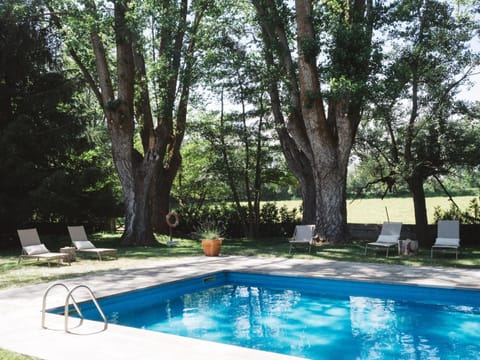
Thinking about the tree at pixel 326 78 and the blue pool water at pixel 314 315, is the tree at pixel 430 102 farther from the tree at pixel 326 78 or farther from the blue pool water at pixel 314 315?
the blue pool water at pixel 314 315

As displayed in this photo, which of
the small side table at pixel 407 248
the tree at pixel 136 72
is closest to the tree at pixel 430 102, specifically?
the small side table at pixel 407 248

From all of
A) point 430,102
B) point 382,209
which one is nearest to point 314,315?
point 430,102

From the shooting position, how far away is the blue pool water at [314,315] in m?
6.34

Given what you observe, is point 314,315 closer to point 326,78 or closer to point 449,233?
point 449,233

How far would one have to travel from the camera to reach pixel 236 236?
2244cm

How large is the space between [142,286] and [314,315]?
10.4ft

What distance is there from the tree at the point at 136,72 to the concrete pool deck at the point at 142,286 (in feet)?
18.5

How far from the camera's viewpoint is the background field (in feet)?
65.7

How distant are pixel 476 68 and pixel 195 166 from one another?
13342mm

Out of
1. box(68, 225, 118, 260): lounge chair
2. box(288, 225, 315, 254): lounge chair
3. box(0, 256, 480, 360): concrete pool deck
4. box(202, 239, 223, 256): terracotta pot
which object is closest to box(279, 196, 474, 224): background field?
box(288, 225, 315, 254): lounge chair

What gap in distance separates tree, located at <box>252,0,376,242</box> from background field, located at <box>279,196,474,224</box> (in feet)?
17.4

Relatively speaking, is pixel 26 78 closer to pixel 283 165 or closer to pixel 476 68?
pixel 283 165

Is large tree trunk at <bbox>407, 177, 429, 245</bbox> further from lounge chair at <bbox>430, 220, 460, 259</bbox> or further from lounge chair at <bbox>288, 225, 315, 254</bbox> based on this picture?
lounge chair at <bbox>288, 225, 315, 254</bbox>

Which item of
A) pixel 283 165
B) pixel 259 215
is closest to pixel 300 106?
pixel 283 165
